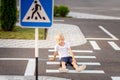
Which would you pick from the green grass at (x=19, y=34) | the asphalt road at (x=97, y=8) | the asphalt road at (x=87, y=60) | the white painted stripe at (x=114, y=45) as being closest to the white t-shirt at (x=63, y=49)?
the asphalt road at (x=87, y=60)

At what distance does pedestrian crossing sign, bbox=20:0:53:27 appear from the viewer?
8.86 m

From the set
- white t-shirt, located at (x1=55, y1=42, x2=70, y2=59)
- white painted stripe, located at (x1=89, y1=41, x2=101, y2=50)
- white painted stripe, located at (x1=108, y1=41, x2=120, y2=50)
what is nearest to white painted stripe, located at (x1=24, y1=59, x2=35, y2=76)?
white t-shirt, located at (x1=55, y1=42, x2=70, y2=59)

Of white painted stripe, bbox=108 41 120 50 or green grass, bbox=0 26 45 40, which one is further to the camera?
green grass, bbox=0 26 45 40

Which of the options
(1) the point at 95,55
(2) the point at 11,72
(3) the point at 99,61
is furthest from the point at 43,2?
(1) the point at 95,55

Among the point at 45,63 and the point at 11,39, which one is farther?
the point at 11,39

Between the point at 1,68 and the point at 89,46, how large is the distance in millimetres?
5690

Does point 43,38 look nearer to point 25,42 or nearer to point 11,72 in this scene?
point 25,42

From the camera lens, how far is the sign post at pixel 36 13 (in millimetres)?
8859

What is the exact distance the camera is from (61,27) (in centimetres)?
2559

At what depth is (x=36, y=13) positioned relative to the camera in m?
8.91

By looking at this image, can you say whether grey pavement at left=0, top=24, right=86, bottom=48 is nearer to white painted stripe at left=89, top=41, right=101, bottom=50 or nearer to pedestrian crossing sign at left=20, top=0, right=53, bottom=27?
white painted stripe at left=89, top=41, right=101, bottom=50

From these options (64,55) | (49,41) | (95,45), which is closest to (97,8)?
(49,41)

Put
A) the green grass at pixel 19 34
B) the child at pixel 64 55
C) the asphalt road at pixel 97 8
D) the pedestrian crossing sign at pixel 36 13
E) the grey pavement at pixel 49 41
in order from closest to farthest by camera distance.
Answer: the pedestrian crossing sign at pixel 36 13 → the child at pixel 64 55 → the grey pavement at pixel 49 41 → the green grass at pixel 19 34 → the asphalt road at pixel 97 8

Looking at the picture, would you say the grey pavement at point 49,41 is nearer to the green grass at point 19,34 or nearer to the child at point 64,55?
the green grass at point 19,34
